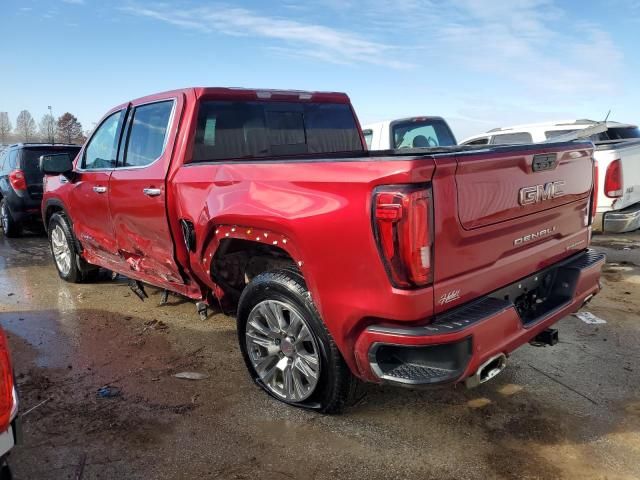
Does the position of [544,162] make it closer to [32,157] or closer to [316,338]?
[316,338]

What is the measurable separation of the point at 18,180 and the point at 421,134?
7.01 meters

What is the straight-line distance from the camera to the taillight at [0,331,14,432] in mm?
2023

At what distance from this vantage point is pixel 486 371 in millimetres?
2619

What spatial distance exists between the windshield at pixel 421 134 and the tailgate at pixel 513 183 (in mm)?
5188

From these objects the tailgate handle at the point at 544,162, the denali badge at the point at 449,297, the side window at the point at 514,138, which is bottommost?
the denali badge at the point at 449,297

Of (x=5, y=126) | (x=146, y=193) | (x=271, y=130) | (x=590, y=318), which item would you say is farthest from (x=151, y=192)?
(x=5, y=126)

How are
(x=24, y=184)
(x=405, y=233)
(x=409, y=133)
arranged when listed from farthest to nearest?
(x=24, y=184) < (x=409, y=133) < (x=405, y=233)

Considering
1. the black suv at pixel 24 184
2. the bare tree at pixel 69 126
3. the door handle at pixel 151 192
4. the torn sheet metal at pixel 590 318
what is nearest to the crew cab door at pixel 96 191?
the door handle at pixel 151 192

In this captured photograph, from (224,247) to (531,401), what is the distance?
7.02 ft

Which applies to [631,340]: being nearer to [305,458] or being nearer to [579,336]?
[579,336]

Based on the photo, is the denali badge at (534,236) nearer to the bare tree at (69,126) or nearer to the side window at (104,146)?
the side window at (104,146)

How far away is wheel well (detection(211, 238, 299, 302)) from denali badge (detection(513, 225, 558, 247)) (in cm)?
128

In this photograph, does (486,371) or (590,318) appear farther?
(590,318)

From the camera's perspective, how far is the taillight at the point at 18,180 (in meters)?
9.34
